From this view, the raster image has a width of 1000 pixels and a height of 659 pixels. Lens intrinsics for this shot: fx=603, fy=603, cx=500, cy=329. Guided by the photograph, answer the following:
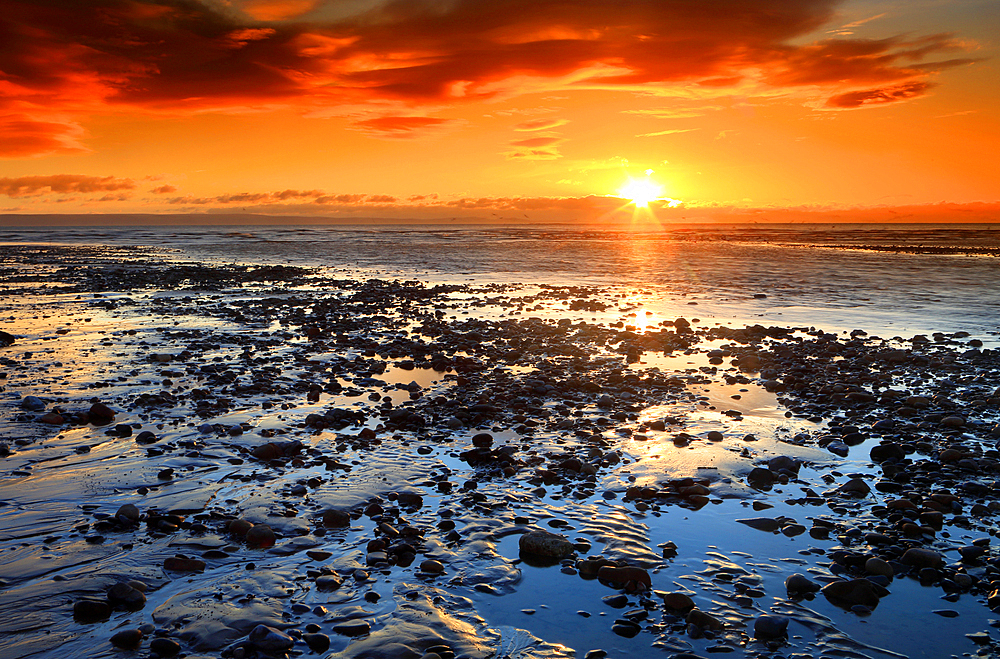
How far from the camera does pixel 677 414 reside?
36.9 ft

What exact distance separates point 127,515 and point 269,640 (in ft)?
10.7

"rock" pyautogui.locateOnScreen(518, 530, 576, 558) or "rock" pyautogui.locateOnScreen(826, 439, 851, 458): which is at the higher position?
"rock" pyautogui.locateOnScreen(826, 439, 851, 458)

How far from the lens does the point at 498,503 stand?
758 centimetres

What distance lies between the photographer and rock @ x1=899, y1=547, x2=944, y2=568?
612 centimetres

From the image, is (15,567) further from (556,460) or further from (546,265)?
(546,265)

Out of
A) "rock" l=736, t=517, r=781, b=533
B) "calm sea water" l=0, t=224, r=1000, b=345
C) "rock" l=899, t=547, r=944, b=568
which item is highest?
"calm sea water" l=0, t=224, r=1000, b=345

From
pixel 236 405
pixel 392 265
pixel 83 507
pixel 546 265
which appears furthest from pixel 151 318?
pixel 546 265

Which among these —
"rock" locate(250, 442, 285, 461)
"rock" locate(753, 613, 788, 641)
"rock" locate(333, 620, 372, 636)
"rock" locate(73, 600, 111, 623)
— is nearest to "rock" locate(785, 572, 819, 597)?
"rock" locate(753, 613, 788, 641)

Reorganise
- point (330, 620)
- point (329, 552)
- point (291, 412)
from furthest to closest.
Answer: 1. point (291, 412)
2. point (329, 552)
3. point (330, 620)

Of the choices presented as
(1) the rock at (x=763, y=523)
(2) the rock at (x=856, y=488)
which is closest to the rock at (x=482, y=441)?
(1) the rock at (x=763, y=523)

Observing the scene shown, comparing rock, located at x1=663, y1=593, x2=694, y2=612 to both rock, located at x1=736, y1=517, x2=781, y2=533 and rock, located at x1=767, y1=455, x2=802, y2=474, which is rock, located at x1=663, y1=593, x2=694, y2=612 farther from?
rock, located at x1=767, y1=455, x2=802, y2=474

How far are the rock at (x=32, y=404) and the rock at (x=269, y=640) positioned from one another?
29.3 ft

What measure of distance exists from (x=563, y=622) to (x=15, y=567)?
5.41 m

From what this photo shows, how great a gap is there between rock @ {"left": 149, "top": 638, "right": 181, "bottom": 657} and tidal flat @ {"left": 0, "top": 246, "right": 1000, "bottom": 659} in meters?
0.02
